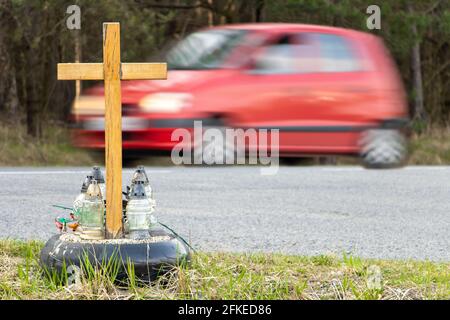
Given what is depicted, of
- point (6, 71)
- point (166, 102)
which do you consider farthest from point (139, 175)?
point (6, 71)

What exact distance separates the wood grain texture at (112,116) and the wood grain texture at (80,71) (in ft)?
0.09

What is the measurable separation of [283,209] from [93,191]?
552cm

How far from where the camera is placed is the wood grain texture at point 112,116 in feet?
9.93

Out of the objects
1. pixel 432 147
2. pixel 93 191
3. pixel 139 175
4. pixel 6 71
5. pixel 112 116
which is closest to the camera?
pixel 112 116

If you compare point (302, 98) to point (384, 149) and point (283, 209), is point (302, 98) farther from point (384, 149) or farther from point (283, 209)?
point (283, 209)

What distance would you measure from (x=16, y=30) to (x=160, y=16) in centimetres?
240

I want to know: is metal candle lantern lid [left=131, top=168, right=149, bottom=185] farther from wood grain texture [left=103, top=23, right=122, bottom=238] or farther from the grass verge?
the grass verge

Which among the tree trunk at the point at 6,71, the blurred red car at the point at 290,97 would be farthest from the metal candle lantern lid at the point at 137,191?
the tree trunk at the point at 6,71

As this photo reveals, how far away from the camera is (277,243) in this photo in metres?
6.77

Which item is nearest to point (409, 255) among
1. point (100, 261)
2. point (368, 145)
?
point (100, 261)

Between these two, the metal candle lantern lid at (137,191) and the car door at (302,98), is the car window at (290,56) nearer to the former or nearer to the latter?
the car door at (302,98)

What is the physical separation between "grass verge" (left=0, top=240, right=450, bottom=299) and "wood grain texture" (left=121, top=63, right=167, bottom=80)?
95 centimetres

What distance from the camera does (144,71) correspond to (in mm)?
2963

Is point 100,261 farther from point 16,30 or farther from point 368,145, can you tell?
point 16,30
